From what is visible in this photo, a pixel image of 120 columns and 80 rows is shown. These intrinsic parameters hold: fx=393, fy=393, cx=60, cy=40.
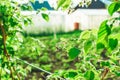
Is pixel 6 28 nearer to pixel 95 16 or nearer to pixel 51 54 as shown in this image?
pixel 51 54

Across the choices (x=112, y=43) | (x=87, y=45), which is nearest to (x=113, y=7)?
(x=112, y=43)

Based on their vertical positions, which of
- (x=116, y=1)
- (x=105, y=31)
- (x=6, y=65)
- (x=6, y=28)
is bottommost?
(x=6, y=65)

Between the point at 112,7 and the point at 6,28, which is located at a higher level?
the point at 112,7

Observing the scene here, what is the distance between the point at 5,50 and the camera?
2.81m

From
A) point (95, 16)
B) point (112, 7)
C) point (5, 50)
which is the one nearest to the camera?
point (112, 7)

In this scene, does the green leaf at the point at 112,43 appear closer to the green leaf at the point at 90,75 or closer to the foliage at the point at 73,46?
the foliage at the point at 73,46

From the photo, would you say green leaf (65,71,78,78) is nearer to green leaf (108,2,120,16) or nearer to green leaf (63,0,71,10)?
green leaf (63,0,71,10)

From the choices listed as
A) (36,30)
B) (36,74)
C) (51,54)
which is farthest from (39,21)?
(36,74)

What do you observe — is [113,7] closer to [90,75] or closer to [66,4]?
[66,4]

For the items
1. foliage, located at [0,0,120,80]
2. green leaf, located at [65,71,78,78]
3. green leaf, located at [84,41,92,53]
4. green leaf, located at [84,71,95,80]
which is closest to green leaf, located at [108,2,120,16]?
foliage, located at [0,0,120,80]

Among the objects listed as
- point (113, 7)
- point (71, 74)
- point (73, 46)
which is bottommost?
point (71, 74)

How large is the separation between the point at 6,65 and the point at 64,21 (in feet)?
56.6

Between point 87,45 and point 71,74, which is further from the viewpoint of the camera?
point 71,74

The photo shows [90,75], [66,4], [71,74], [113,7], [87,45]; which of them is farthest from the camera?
[71,74]
